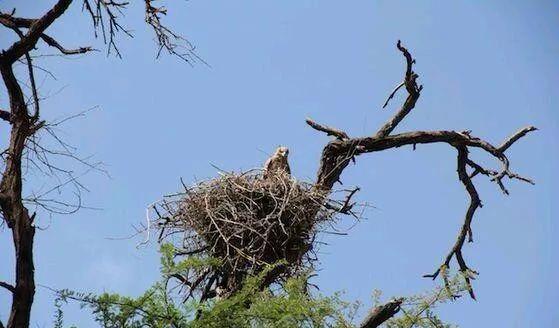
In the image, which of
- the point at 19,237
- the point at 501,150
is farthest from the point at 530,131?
the point at 19,237

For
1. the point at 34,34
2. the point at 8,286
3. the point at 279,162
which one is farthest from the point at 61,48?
the point at 279,162

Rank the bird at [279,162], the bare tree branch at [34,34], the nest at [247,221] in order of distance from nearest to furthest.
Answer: the bare tree branch at [34,34] < the nest at [247,221] < the bird at [279,162]

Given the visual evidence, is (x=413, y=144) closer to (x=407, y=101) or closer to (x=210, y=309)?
(x=407, y=101)

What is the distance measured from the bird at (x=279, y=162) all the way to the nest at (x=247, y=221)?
534 millimetres

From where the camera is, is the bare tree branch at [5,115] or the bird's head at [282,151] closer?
the bare tree branch at [5,115]

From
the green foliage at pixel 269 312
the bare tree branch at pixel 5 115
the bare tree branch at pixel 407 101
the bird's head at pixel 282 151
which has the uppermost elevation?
the bird's head at pixel 282 151

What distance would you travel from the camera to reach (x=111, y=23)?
587 cm

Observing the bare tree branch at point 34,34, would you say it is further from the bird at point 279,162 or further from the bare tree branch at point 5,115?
the bird at point 279,162

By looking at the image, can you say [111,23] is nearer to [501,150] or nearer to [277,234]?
[277,234]

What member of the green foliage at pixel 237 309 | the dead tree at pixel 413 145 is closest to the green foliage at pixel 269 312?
the green foliage at pixel 237 309

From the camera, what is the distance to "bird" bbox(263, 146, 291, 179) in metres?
9.15

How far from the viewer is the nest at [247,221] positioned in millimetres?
7953

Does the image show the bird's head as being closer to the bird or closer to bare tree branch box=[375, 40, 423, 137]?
the bird

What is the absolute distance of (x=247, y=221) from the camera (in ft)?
26.4
